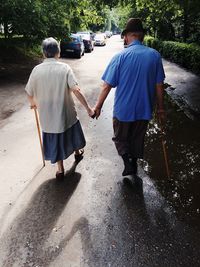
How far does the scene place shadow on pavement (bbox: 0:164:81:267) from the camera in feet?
10.1

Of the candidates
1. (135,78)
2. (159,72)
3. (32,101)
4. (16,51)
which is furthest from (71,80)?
(16,51)

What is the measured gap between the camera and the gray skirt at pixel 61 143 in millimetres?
4441

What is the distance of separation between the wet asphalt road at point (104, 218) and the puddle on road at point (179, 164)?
0.05 ft

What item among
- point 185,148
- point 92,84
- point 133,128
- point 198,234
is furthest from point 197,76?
point 198,234

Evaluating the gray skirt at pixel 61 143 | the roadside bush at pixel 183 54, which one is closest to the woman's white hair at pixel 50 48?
the gray skirt at pixel 61 143

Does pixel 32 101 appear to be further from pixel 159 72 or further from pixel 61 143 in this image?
pixel 159 72

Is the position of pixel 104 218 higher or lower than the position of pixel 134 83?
lower

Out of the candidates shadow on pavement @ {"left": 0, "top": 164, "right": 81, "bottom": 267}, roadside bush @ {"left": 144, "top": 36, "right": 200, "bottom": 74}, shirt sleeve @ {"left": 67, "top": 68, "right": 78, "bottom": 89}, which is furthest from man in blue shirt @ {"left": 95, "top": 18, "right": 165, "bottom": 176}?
roadside bush @ {"left": 144, "top": 36, "right": 200, "bottom": 74}

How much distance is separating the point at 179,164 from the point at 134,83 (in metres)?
1.85

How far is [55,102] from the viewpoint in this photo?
13.8ft

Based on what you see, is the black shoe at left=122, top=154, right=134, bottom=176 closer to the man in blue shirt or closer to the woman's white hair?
the man in blue shirt

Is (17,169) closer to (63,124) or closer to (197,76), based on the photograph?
(63,124)

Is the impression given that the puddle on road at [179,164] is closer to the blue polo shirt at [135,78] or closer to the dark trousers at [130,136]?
the dark trousers at [130,136]

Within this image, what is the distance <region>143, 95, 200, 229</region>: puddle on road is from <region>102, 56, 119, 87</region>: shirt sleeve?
5.28 ft
